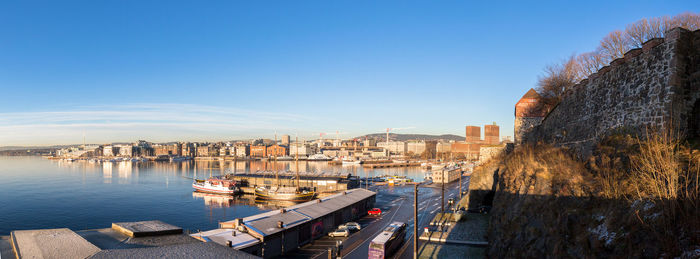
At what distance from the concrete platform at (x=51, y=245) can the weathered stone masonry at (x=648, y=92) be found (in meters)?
16.8

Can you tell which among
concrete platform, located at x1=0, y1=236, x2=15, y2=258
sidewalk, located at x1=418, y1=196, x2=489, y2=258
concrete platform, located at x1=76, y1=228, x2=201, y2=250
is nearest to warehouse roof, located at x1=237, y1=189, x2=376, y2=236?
sidewalk, located at x1=418, y1=196, x2=489, y2=258

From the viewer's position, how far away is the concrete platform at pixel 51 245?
9359mm

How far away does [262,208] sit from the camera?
171 feet

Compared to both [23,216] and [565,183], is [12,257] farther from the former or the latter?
[23,216]

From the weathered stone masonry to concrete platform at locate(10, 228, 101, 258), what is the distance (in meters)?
16.8

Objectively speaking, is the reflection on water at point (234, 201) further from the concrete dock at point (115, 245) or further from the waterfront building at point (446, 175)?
the concrete dock at point (115, 245)

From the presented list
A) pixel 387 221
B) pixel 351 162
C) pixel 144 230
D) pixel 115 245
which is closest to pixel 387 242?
pixel 144 230

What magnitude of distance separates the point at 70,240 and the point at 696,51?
828 inches

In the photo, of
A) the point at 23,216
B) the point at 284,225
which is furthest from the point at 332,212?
the point at 23,216

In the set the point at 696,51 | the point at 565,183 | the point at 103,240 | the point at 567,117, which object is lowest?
the point at 103,240

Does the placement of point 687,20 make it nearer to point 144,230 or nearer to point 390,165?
point 144,230

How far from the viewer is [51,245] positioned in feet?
33.7

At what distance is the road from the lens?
78.2 feet

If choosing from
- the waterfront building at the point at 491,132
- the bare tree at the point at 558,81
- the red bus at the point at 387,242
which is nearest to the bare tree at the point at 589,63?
the bare tree at the point at 558,81
